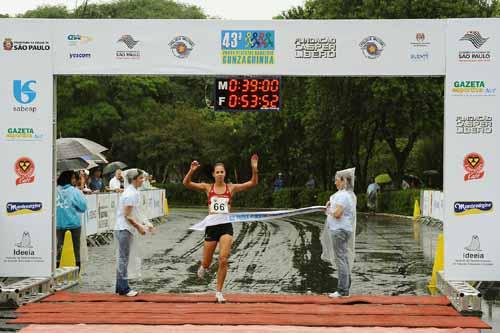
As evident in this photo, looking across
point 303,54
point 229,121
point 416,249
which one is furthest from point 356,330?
point 229,121

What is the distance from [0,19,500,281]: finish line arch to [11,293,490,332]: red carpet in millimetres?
1045

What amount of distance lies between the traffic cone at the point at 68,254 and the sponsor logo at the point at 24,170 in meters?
2.49

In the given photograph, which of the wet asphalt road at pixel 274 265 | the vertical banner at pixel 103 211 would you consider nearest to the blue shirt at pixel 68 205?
the wet asphalt road at pixel 274 265

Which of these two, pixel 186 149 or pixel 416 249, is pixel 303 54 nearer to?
pixel 416 249

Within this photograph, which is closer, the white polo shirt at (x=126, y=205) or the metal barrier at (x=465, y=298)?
the metal barrier at (x=465, y=298)

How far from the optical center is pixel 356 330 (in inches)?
422

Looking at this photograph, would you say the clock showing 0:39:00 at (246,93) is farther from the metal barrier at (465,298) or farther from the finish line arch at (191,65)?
the metal barrier at (465,298)

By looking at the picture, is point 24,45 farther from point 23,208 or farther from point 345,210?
point 345,210

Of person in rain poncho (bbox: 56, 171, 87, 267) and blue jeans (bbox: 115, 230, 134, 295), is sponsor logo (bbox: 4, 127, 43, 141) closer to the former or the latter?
person in rain poncho (bbox: 56, 171, 87, 267)

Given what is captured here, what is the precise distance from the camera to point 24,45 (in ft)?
45.6

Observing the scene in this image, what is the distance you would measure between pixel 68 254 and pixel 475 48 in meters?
8.13

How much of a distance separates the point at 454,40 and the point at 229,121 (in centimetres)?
5004

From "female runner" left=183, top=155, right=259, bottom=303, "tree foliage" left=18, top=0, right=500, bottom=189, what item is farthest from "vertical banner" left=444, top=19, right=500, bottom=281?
"tree foliage" left=18, top=0, right=500, bottom=189

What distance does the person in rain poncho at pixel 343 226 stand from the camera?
43.6ft
